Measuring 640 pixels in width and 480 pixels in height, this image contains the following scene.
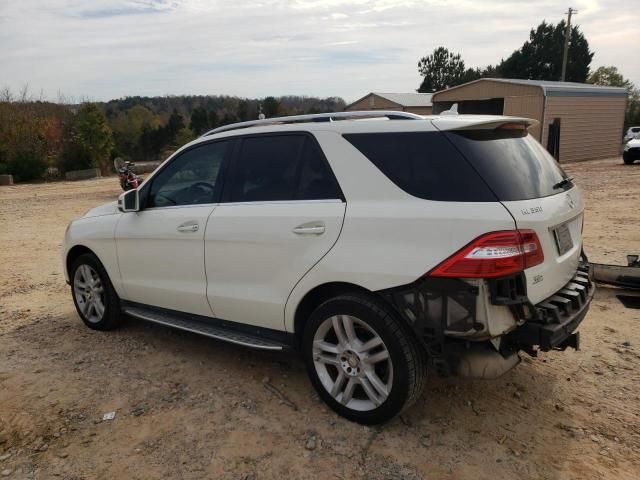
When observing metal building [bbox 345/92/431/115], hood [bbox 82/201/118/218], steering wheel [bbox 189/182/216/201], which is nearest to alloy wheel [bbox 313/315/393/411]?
steering wheel [bbox 189/182/216/201]

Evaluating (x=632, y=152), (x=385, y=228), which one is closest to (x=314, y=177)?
(x=385, y=228)

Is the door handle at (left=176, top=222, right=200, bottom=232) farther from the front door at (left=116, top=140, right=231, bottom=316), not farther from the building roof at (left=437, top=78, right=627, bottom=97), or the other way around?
the building roof at (left=437, top=78, right=627, bottom=97)

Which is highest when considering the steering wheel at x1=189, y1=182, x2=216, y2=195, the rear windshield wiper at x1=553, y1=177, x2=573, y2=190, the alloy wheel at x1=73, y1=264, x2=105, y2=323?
the steering wheel at x1=189, y1=182, x2=216, y2=195

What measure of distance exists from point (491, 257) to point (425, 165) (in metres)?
0.65

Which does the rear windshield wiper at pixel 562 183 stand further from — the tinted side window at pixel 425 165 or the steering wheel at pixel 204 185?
the steering wheel at pixel 204 185

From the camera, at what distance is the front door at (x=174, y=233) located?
12.7ft

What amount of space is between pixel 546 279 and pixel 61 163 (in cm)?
2658

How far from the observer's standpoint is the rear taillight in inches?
103

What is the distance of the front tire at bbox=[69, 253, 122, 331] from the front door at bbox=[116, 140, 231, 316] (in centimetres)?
33

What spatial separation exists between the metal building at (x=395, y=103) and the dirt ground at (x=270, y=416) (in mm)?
32984

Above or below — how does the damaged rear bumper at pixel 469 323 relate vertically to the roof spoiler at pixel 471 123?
below

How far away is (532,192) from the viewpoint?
2904mm

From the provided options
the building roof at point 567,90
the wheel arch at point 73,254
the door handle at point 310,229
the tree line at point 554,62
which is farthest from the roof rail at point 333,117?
the tree line at point 554,62

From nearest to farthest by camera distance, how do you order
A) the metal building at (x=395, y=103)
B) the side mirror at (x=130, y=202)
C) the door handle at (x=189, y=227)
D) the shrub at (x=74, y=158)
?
the door handle at (x=189, y=227) → the side mirror at (x=130, y=202) → the shrub at (x=74, y=158) → the metal building at (x=395, y=103)
